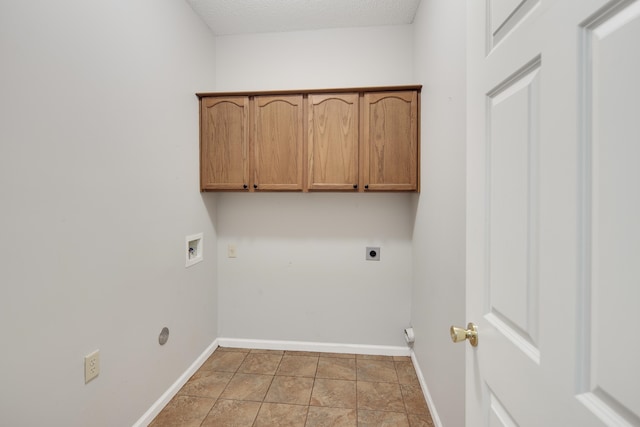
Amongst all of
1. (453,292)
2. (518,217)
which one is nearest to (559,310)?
(518,217)

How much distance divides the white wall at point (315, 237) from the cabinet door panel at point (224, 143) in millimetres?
297

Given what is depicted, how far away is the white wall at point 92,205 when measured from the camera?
3.36ft

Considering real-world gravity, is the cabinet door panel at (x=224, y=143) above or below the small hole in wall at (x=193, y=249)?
above

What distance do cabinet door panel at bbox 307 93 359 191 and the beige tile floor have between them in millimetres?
1400

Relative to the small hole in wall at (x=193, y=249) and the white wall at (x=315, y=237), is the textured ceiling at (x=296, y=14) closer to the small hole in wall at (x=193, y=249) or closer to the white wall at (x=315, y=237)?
the white wall at (x=315, y=237)

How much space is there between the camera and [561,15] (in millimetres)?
463

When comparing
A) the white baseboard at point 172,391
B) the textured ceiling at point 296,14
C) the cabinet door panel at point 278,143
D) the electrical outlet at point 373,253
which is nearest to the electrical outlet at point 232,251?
the cabinet door panel at point 278,143

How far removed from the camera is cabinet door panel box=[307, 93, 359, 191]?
215 centimetres

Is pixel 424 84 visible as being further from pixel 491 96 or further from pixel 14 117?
pixel 14 117

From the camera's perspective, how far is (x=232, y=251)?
256 centimetres

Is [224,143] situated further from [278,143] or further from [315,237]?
[315,237]

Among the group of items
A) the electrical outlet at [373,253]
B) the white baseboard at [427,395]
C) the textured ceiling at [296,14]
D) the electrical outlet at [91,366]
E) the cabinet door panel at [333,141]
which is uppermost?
the textured ceiling at [296,14]

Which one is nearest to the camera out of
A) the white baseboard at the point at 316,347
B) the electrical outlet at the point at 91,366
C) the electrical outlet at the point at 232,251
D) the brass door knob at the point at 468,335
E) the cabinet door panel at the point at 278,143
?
the brass door knob at the point at 468,335

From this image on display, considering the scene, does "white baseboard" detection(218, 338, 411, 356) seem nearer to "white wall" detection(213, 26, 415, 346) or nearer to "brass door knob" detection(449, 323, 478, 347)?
A: "white wall" detection(213, 26, 415, 346)
